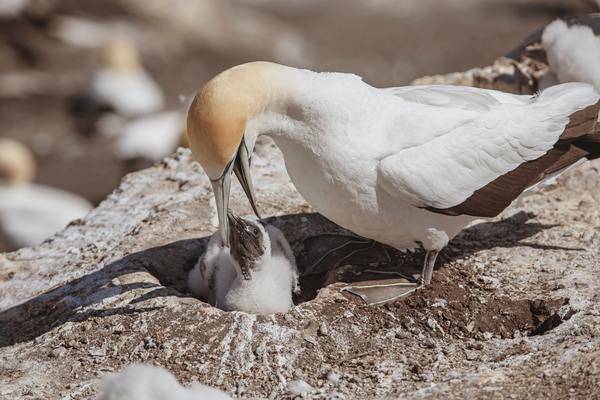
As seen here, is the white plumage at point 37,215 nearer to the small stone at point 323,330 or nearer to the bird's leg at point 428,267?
the bird's leg at point 428,267

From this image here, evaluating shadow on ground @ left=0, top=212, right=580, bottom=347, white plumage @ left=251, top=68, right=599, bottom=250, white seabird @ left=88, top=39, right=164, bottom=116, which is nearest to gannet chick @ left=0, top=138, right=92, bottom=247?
white seabird @ left=88, top=39, right=164, bottom=116

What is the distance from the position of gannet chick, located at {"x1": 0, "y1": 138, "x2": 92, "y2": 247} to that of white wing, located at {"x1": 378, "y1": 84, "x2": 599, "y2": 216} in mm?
5472

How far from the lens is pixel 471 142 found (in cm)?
489

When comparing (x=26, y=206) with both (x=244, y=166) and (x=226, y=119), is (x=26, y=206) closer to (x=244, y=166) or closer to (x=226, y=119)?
(x=244, y=166)

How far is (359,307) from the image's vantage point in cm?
493

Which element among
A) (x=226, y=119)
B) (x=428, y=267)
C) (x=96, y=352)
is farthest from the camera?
(x=428, y=267)

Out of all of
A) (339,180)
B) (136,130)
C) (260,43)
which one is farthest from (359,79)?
(260,43)

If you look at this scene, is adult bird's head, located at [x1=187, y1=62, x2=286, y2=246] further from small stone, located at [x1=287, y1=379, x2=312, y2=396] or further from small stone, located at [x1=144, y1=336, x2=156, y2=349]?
small stone, located at [x1=287, y1=379, x2=312, y2=396]

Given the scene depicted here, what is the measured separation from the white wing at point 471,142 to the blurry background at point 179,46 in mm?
8516

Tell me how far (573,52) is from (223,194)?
117 inches

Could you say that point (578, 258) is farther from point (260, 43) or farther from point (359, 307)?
point (260, 43)

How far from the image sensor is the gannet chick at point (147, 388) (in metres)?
3.75

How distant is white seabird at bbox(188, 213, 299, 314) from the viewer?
195 inches

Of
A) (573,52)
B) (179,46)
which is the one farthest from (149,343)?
(179,46)
